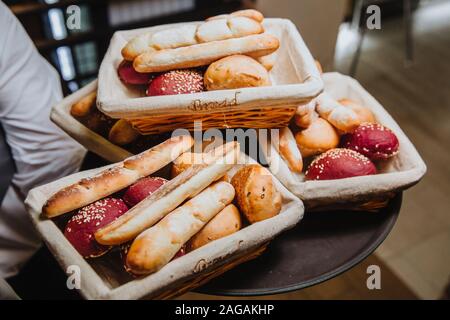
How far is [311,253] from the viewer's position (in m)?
1.03

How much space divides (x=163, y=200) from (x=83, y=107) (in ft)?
1.48

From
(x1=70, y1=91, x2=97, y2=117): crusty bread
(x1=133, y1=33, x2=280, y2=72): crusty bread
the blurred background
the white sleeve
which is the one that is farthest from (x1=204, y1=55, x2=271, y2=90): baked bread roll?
the blurred background

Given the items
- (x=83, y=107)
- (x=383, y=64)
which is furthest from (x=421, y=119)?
(x=83, y=107)

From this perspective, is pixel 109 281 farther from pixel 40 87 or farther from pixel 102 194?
pixel 40 87

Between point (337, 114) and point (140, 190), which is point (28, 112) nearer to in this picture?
point (140, 190)

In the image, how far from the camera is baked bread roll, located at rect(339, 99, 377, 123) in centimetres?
119

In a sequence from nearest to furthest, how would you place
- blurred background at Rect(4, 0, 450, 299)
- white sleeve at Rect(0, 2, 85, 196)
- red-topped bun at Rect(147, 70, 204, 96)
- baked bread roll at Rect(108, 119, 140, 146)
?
red-topped bun at Rect(147, 70, 204, 96)
baked bread roll at Rect(108, 119, 140, 146)
white sleeve at Rect(0, 2, 85, 196)
blurred background at Rect(4, 0, 450, 299)

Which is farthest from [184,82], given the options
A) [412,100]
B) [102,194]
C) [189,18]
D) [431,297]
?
[412,100]

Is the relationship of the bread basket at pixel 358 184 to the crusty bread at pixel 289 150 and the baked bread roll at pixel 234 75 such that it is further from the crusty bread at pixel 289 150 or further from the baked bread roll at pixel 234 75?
the baked bread roll at pixel 234 75

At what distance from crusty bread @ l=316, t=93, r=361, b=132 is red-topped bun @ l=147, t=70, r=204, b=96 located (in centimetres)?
34

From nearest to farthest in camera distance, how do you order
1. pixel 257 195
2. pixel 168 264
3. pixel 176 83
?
pixel 168 264
pixel 257 195
pixel 176 83

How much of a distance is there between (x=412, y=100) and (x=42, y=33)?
7.81 ft

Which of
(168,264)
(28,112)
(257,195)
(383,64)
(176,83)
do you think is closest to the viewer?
(168,264)

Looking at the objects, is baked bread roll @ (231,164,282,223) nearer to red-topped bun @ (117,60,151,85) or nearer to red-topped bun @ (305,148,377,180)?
red-topped bun @ (305,148,377,180)
